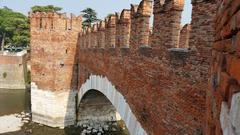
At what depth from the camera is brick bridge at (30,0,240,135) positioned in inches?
63.6

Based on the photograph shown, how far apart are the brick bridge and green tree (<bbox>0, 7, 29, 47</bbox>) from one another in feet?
65.0

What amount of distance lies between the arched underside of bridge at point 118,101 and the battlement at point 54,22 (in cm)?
374

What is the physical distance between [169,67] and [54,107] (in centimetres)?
1168

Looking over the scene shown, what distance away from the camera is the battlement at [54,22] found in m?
15.8

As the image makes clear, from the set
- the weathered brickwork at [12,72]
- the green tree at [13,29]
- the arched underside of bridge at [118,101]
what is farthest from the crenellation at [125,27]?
the green tree at [13,29]

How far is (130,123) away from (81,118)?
9.52 meters

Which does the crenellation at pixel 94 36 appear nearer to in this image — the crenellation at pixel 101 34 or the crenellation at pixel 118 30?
the crenellation at pixel 101 34

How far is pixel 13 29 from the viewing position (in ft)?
113

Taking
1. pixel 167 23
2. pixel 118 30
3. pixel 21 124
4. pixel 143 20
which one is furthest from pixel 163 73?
pixel 21 124

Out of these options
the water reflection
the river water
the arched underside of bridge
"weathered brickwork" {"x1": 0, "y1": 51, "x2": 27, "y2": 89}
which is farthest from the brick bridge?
"weathered brickwork" {"x1": 0, "y1": 51, "x2": 27, "y2": 89}

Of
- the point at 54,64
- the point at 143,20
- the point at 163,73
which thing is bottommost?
the point at 54,64

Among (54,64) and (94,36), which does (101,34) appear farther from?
(54,64)

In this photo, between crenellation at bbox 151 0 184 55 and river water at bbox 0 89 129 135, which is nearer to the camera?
crenellation at bbox 151 0 184 55

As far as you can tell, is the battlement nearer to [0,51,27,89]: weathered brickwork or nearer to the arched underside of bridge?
the arched underside of bridge
